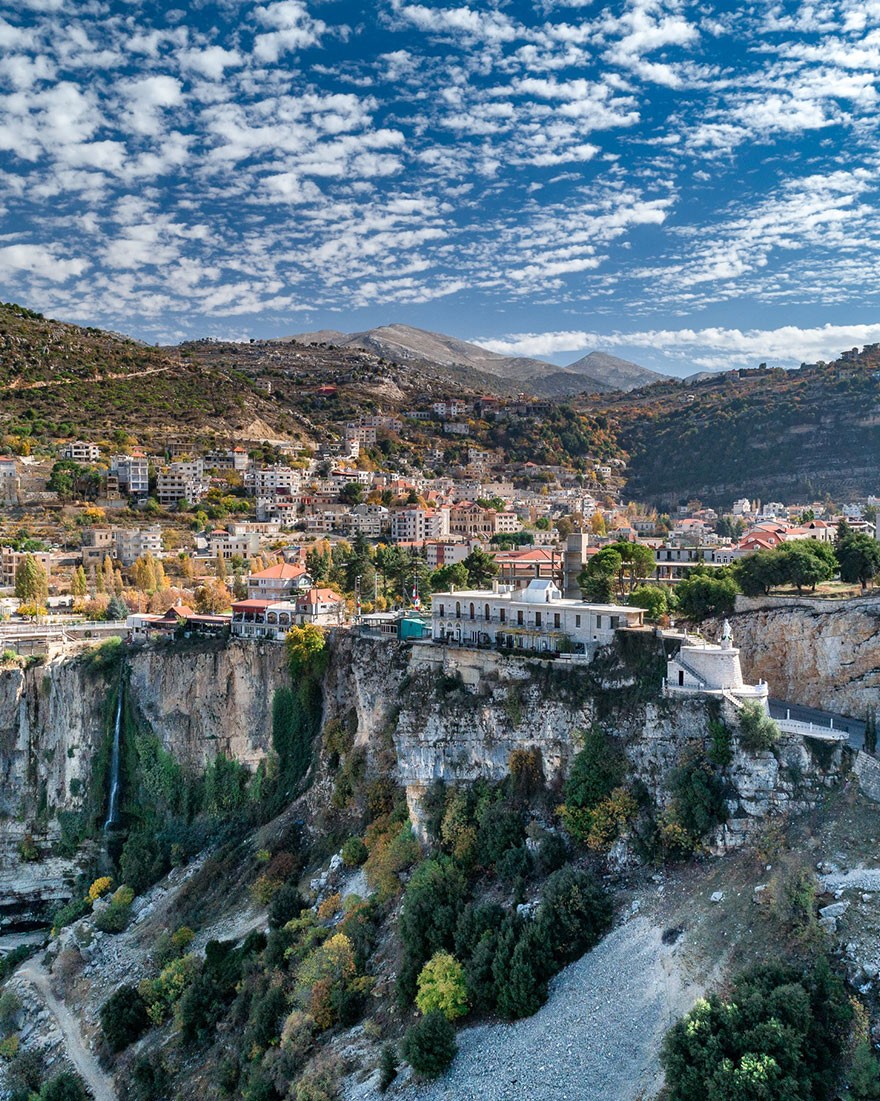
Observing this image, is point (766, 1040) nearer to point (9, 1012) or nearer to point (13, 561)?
point (9, 1012)

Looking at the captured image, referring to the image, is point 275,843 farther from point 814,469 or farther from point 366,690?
point 814,469

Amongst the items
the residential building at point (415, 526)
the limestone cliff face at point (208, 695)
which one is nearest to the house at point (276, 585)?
the limestone cliff face at point (208, 695)

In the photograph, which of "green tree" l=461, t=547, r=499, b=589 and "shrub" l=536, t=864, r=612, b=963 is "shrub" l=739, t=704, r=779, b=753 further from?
"green tree" l=461, t=547, r=499, b=589

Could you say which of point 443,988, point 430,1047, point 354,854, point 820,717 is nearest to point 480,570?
point 354,854

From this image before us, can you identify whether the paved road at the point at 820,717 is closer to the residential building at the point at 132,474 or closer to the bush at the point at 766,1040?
the bush at the point at 766,1040

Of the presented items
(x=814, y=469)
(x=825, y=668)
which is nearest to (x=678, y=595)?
(x=825, y=668)

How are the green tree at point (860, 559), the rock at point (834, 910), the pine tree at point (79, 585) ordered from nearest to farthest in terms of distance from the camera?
1. the rock at point (834, 910)
2. the green tree at point (860, 559)
3. the pine tree at point (79, 585)
